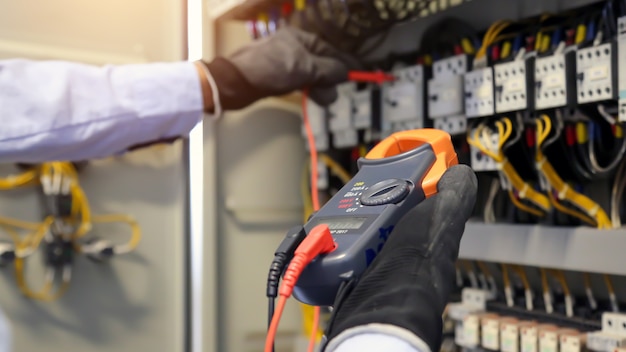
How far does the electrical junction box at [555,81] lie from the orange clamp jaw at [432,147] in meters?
0.33

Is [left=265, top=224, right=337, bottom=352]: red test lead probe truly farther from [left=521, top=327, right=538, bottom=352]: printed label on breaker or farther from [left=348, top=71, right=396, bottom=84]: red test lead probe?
[left=348, top=71, right=396, bottom=84]: red test lead probe

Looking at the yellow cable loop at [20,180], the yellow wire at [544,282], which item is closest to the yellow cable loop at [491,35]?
the yellow wire at [544,282]

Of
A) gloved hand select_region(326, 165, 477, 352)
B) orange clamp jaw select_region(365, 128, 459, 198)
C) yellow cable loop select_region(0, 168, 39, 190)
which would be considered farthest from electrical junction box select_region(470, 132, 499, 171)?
yellow cable loop select_region(0, 168, 39, 190)

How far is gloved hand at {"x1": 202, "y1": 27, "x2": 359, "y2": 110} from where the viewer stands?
1.18m

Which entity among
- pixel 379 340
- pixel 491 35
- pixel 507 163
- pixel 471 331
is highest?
pixel 491 35

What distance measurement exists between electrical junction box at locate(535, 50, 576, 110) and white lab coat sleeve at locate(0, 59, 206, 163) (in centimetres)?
59

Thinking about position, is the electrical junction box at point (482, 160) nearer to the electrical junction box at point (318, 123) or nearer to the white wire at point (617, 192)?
the white wire at point (617, 192)

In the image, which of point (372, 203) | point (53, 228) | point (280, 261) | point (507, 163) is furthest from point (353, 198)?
point (53, 228)

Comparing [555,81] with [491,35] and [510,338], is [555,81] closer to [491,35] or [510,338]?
[491,35]

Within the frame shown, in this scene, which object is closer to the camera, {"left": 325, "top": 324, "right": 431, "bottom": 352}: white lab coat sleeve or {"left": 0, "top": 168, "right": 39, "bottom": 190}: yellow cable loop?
{"left": 325, "top": 324, "right": 431, "bottom": 352}: white lab coat sleeve

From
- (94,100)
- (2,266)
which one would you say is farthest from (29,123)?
(2,266)

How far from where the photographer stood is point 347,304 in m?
0.48

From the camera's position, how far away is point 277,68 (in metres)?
1.19

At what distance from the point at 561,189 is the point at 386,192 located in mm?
498
